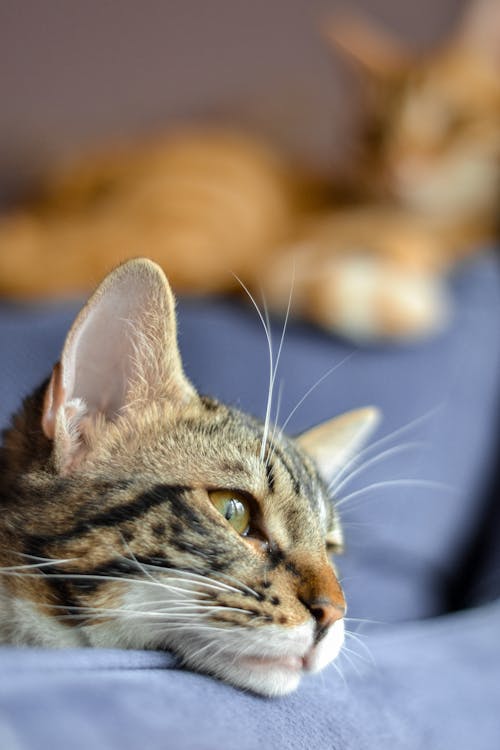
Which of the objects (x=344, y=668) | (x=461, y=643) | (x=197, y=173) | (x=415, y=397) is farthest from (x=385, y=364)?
(x=197, y=173)

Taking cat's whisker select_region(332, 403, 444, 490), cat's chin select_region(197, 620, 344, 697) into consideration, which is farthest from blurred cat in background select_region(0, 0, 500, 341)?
cat's chin select_region(197, 620, 344, 697)

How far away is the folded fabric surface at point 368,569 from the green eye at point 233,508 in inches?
3.8

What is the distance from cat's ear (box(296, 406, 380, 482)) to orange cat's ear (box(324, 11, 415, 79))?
1.22 metres

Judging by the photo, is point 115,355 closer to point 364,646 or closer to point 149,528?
point 149,528

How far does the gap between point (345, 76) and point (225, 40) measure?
0.33m

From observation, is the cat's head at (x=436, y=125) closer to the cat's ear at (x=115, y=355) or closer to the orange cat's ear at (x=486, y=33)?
the orange cat's ear at (x=486, y=33)

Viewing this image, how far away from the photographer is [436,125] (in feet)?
5.18

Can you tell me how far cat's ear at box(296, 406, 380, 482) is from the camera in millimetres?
677

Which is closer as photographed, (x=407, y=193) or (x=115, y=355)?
(x=115, y=355)

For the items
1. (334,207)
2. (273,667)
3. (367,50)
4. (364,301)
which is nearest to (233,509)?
(273,667)

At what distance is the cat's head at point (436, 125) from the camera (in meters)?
1.53

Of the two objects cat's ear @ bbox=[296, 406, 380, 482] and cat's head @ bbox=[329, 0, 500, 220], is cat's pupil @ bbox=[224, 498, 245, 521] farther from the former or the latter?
cat's head @ bbox=[329, 0, 500, 220]

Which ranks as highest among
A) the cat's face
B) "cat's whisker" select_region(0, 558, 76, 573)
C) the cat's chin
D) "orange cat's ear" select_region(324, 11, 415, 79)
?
"orange cat's ear" select_region(324, 11, 415, 79)

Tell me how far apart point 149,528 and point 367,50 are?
150 cm
